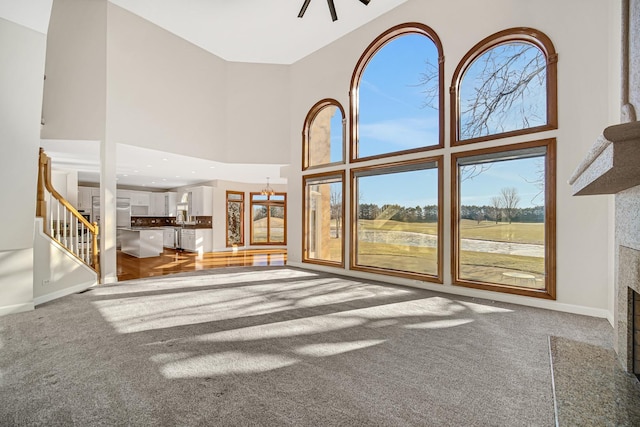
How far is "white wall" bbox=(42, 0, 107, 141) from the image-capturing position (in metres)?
5.33

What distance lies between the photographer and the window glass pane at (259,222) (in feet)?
40.1

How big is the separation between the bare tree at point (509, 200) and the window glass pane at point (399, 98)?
Result: 1.41 meters

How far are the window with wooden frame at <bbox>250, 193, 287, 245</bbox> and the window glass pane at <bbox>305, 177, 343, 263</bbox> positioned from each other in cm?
506

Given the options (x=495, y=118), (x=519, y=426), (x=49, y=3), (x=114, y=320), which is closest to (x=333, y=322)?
(x=519, y=426)

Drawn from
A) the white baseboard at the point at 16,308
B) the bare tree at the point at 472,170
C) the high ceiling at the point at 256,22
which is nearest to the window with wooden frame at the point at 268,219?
the high ceiling at the point at 256,22

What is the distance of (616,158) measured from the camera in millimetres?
1374

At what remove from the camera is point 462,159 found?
4.87 meters

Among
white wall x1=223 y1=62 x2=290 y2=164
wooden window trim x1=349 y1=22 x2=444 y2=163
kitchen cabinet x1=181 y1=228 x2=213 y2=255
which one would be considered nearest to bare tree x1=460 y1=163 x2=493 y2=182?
wooden window trim x1=349 y1=22 x2=444 y2=163

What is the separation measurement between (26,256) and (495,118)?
270 inches

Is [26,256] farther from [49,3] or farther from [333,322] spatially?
[333,322]

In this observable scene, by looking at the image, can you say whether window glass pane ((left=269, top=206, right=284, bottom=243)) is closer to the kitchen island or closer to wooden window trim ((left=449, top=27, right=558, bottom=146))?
the kitchen island

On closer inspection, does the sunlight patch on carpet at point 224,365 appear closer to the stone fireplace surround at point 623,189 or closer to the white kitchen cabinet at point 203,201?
the stone fireplace surround at point 623,189

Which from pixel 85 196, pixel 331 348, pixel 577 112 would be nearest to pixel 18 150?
pixel 331 348

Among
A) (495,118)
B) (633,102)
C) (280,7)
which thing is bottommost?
(633,102)
